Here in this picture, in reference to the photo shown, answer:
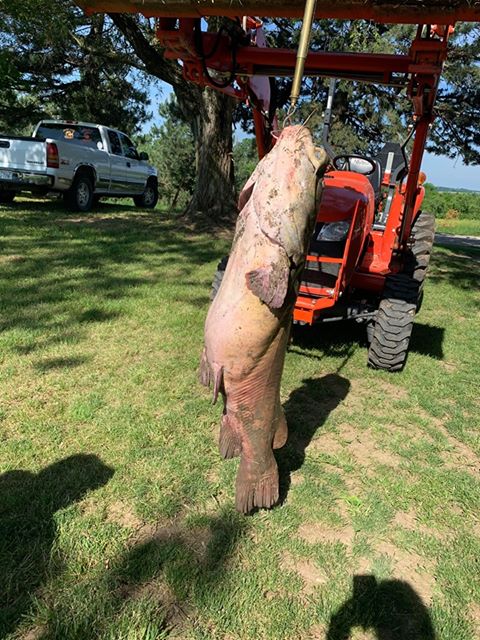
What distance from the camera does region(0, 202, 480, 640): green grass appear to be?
7.60 feet

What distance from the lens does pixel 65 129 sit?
13.5 meters

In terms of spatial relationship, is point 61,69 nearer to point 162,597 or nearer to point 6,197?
point 6,197

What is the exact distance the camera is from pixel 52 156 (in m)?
11.5

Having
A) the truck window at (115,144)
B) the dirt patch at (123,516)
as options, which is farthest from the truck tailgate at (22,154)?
the dirt patch at (123,516)

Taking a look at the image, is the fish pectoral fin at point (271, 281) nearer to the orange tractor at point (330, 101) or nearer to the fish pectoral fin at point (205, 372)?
the fish pectoral fin at point (205, 372)

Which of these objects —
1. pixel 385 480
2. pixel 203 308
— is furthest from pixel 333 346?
pixel 385 480

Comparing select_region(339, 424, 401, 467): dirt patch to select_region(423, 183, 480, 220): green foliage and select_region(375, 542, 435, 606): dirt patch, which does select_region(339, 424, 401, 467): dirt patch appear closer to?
select_region(375, 542, 435, 606): dirt patch

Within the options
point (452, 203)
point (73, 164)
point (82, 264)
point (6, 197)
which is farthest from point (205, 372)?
point (452, 203)

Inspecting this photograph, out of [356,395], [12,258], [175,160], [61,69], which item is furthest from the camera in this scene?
[175,160]

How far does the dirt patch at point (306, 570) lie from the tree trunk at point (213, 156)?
947 centimetres

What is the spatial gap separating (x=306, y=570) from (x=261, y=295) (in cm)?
144

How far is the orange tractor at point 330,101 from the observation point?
2.38m

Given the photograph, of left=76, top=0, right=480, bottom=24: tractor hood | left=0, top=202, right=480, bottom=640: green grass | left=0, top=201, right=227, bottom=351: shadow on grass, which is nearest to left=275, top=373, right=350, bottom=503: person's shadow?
left=0, top=202, right=480, bottom=640: green grass

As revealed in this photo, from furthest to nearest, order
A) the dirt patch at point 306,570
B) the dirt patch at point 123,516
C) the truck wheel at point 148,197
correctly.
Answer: the truck wheel at point 148,197 < the dirt patch at point 123,516 < the dirt patch at point 306,570
